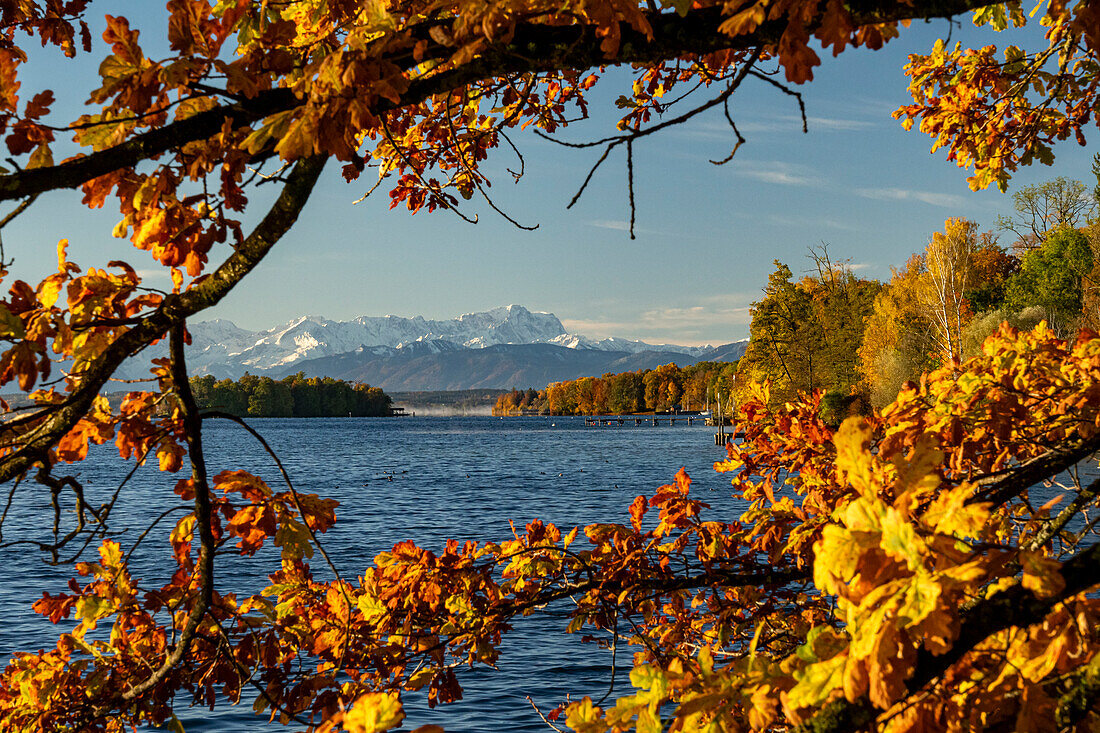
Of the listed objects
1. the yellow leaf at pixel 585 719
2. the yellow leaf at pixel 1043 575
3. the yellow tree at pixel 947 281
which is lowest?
the yellow leaf at pixel 585 719

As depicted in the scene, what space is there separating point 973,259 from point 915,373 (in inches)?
737

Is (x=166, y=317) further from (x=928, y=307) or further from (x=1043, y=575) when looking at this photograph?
(x=928, y=307)

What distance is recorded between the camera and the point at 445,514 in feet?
151

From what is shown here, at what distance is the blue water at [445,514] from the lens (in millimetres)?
17078

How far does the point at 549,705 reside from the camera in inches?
639

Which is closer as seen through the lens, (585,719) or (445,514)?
(585,719)

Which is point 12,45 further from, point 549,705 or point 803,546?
point 549,705

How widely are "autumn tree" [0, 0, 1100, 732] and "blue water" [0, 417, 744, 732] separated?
188 inches

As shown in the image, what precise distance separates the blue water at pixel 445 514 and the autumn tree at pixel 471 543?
15.6ft

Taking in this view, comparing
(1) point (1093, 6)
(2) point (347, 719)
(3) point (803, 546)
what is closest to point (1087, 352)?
(3) point (803, 546)

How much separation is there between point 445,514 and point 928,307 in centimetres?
3694

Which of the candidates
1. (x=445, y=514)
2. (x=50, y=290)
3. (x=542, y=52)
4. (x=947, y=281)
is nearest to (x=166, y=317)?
(x=50, y=290)

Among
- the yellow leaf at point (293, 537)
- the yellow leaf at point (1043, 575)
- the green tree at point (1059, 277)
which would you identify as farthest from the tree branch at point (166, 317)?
the green tree at point (1059, 277)

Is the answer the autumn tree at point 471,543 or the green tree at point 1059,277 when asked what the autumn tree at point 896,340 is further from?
the autumn tree at point 471,543
